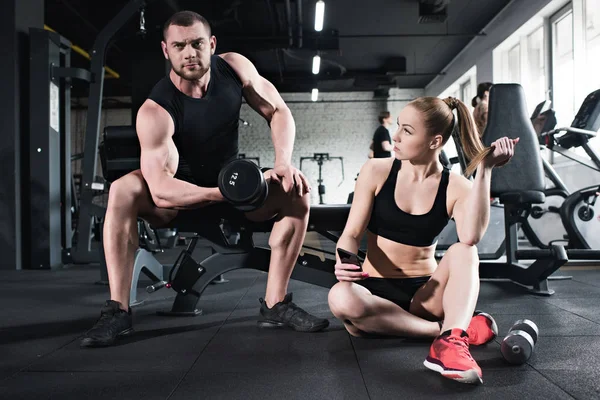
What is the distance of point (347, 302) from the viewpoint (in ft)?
5.24

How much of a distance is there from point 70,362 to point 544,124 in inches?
145

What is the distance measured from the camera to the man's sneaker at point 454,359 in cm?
125

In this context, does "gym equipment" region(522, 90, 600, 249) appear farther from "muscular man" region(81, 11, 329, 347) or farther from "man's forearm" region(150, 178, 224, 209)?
"man's forearm" region(150, 178, 224, 209)

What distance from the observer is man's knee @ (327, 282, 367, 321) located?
159cm

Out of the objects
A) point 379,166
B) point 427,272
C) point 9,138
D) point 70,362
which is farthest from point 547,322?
point 9,138

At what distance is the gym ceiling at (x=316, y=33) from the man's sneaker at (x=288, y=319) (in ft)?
14.3

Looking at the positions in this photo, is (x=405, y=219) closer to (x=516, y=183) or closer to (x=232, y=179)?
(x=232, y=179)

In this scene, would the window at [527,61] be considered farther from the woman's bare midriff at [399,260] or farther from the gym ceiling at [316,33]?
the woman's bare midriff at [399,260]

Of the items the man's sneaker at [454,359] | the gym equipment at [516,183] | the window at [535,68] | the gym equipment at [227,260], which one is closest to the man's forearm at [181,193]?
the gym equipment at [227,260]

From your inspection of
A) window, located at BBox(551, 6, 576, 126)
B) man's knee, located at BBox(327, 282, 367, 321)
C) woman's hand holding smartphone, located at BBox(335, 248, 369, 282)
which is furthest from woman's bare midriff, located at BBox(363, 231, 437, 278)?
window, located at BBox(551, 6, 576, 126)

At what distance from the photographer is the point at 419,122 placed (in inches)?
60.0

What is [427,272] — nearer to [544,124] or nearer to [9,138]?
[544,124]

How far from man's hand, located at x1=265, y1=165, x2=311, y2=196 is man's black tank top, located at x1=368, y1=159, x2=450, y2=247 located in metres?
0.29

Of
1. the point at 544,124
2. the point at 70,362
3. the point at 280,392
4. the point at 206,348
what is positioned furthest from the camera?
the point at 544,124
